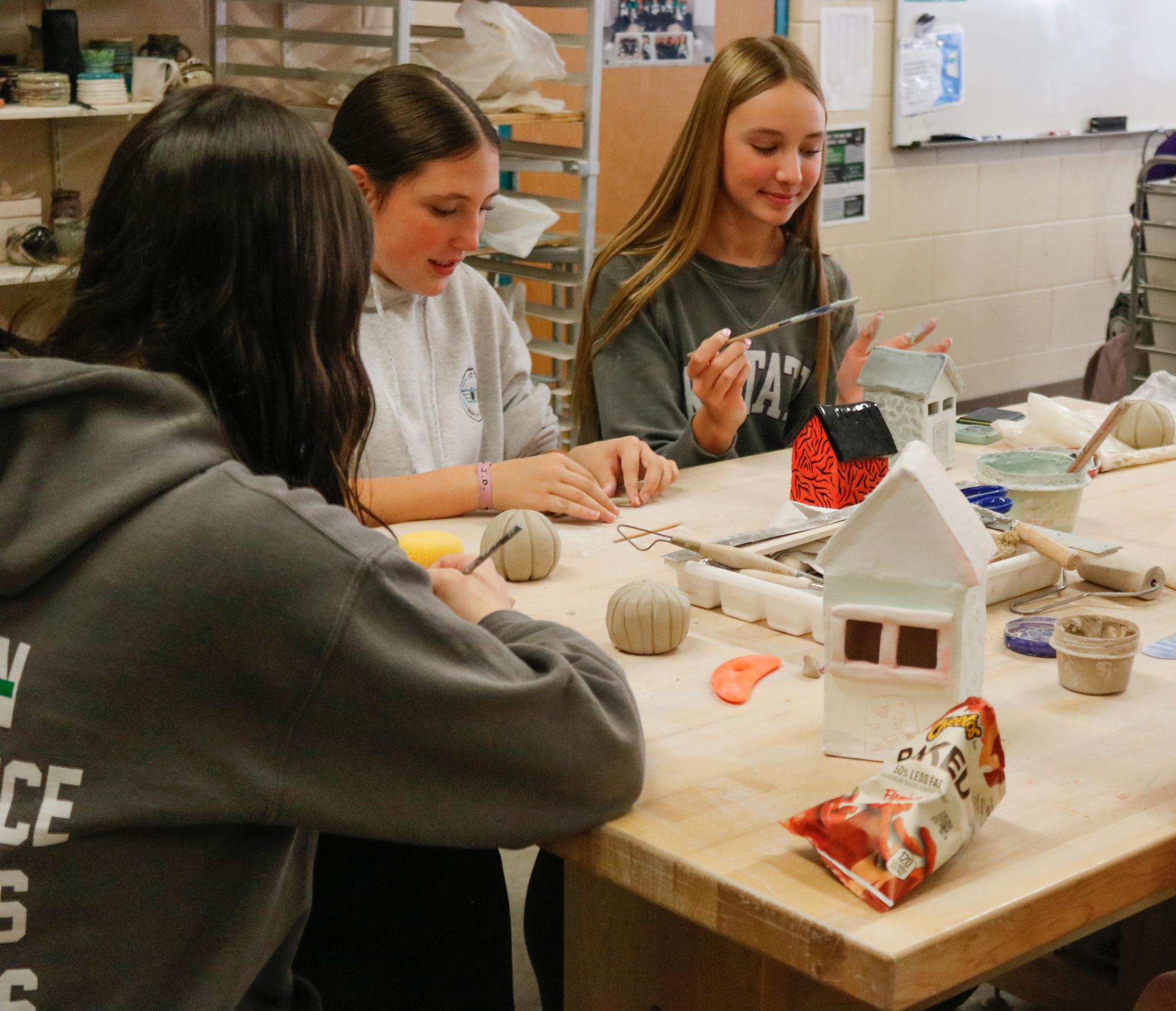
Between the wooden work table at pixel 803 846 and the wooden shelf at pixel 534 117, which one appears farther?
the wooden shelf at pixel 534 117

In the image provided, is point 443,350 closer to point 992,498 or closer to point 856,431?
point 856,431

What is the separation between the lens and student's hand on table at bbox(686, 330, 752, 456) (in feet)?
5.87

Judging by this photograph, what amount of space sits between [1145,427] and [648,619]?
102cm

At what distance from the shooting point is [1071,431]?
74.9 inches

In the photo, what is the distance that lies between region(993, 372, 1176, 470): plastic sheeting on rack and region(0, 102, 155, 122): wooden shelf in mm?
1550

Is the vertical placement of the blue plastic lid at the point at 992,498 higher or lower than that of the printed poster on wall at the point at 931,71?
lower

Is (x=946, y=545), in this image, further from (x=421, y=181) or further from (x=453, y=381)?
(x=453, y=381)

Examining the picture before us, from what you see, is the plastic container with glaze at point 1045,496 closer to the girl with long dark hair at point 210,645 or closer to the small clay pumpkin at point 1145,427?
the small clay pumpkin at point 1145,427

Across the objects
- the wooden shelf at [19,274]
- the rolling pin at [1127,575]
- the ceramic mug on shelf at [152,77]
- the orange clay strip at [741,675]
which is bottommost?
the orange clay strip at [741,675]

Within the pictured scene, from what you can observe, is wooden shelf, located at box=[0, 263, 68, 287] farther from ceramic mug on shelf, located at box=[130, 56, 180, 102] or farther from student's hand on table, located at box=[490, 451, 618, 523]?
A: student's hand on table, located at box=[490, 451, 618, 523]

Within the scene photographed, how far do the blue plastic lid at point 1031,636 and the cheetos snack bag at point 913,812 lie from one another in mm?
344

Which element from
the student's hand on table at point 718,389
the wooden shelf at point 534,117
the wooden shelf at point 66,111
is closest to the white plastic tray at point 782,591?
the student's hand on table at point 718,389

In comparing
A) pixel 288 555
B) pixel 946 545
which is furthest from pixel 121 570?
pixel 946 545

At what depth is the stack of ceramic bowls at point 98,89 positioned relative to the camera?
2553 mm
